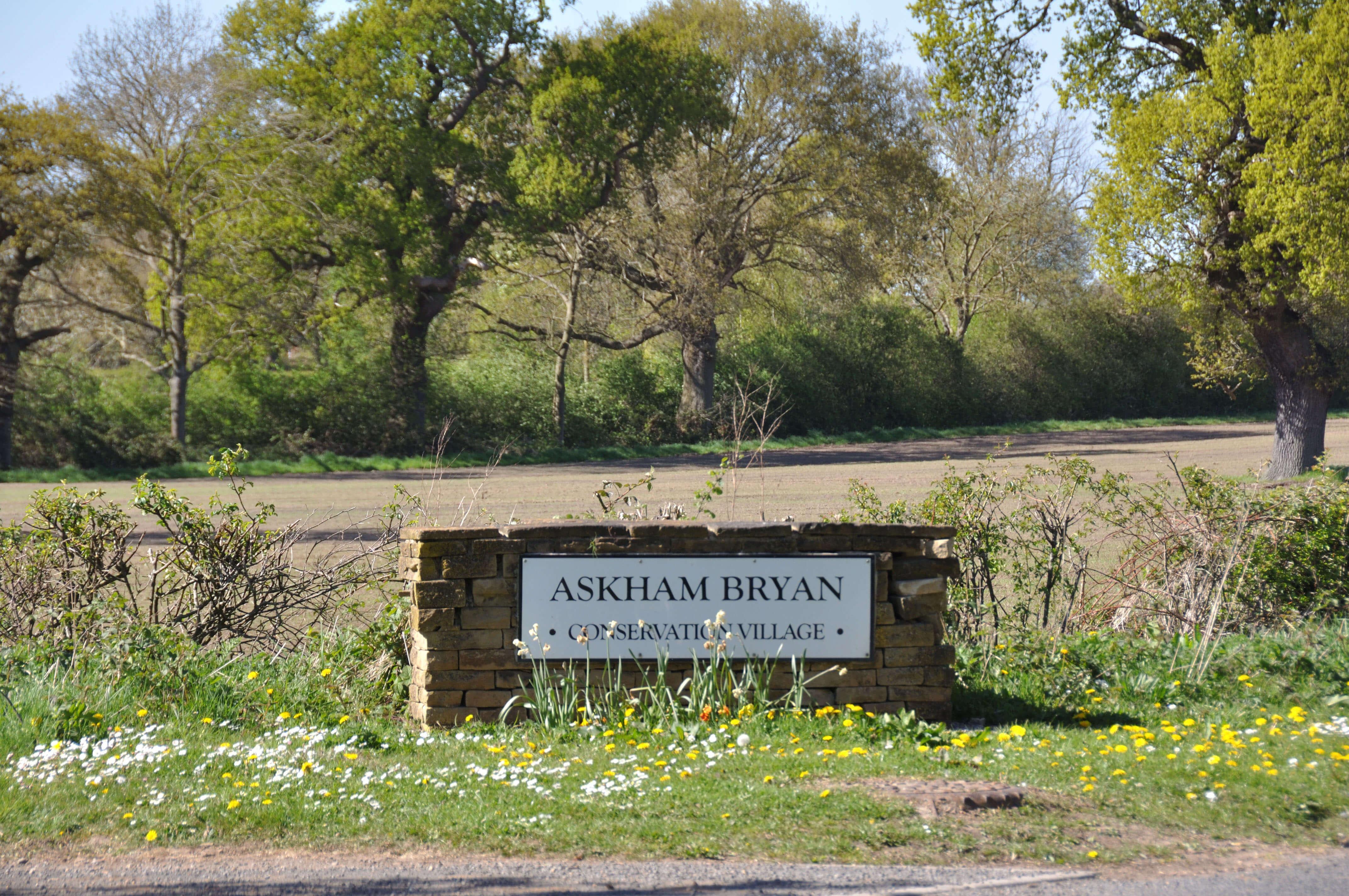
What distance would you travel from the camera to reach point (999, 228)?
1544 inches

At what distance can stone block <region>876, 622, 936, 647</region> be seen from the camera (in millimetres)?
5629

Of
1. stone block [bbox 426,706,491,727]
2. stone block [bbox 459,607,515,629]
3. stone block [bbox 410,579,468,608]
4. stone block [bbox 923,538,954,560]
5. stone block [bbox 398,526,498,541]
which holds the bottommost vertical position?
stone block [bbox 426,706,491,727]

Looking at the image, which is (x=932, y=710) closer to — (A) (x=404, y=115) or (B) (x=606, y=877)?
(B) (x=606, y=877)

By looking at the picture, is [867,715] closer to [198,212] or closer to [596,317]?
[198,212]

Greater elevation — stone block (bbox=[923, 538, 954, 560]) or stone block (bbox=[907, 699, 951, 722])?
stone block (bbox=[923, 538, 954, 560])

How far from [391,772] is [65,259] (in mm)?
20886

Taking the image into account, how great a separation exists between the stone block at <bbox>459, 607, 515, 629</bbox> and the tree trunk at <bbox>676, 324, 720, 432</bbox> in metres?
25.2

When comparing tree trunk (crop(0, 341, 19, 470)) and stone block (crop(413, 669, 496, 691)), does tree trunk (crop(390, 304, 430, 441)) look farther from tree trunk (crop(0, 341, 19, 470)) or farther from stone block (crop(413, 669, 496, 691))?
stone block (crop(413, 669, 496, 691))

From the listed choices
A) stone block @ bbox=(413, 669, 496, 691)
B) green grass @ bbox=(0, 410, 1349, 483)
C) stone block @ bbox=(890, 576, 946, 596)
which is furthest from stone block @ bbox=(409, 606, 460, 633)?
green grass @ bbox=(0, 410, 1349, 483)

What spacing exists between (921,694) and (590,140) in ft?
72.6

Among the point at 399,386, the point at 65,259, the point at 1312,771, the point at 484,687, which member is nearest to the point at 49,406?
the point at 65,259

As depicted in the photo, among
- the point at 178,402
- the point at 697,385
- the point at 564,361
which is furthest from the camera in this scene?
the point at 697,385

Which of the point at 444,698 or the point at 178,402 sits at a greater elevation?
the point at 178,402

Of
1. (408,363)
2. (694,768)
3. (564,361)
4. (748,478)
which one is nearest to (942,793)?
(694,768)
